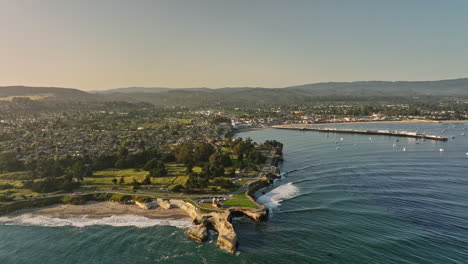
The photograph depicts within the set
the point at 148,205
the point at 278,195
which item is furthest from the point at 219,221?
the point at 278,195

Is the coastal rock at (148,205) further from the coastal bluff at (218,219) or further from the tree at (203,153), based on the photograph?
the tree at (203,153)

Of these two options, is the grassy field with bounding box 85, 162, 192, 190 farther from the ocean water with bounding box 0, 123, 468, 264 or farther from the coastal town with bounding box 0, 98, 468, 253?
the ocean water with bounding box 0, 123, 468, 264

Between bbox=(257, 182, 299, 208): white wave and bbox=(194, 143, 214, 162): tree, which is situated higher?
bbox=(194, 143, 214, 162): tree

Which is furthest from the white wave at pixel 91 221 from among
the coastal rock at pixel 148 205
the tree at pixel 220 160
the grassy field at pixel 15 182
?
the tree at pixel 220 160

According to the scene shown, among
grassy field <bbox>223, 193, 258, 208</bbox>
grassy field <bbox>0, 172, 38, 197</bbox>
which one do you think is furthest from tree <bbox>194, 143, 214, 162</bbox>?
grassy field <bbox>0, 172, 38, 197</bbox>

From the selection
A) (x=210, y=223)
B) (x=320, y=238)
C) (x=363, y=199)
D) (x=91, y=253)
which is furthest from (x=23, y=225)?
(x=363, y=199)

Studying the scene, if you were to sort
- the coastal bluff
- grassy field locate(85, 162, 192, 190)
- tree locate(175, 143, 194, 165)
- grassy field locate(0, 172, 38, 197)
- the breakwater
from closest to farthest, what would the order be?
1. the coastal bluff
2. grassy field locate(0, 172, 38, 197)
3. grassy field locate(85, 162, 192, 190)
4. tree locate(175, 143, 194, 165)
5. the breakwater
